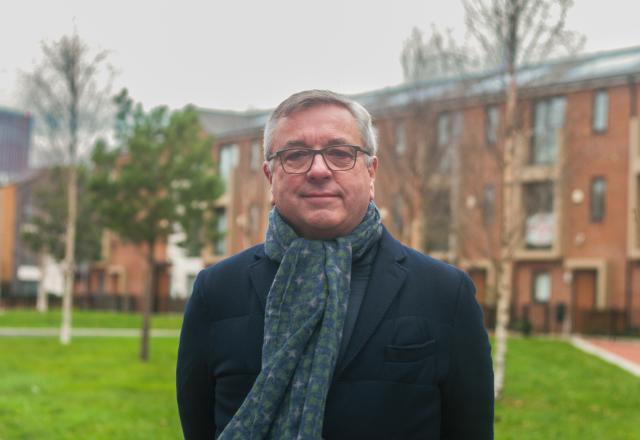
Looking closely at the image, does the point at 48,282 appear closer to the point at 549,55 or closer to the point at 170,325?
the point at 170,325

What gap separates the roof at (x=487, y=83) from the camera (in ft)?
55.5

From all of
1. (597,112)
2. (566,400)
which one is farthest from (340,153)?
(597,112)

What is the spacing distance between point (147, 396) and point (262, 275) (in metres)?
11.5

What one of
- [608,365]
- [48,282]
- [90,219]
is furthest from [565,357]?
[48,282]

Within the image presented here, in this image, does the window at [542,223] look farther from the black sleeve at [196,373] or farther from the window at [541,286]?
the black sleeve at [196,373]

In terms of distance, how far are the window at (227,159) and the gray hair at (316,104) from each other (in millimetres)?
46982

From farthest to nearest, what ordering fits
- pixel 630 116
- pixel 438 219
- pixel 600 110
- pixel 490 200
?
pixel 490 200, pixel 600 110, pixel 630 116, pixel 438 219

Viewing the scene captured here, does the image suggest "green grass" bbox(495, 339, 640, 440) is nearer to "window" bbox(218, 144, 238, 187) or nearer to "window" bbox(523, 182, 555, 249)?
"window" bbox(523, 182, 555, 249)

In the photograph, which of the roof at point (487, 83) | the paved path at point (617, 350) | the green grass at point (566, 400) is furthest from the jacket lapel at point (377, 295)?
the paved path at point (617, 350)

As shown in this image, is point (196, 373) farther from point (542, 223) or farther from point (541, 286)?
point (541, 286)

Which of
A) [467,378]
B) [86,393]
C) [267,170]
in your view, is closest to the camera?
[467,378]

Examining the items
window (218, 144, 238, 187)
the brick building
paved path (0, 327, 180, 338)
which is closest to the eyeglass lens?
paved path (0, 327, 180, 338)

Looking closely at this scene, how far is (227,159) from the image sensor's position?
167 feet

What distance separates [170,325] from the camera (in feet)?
→ 113
